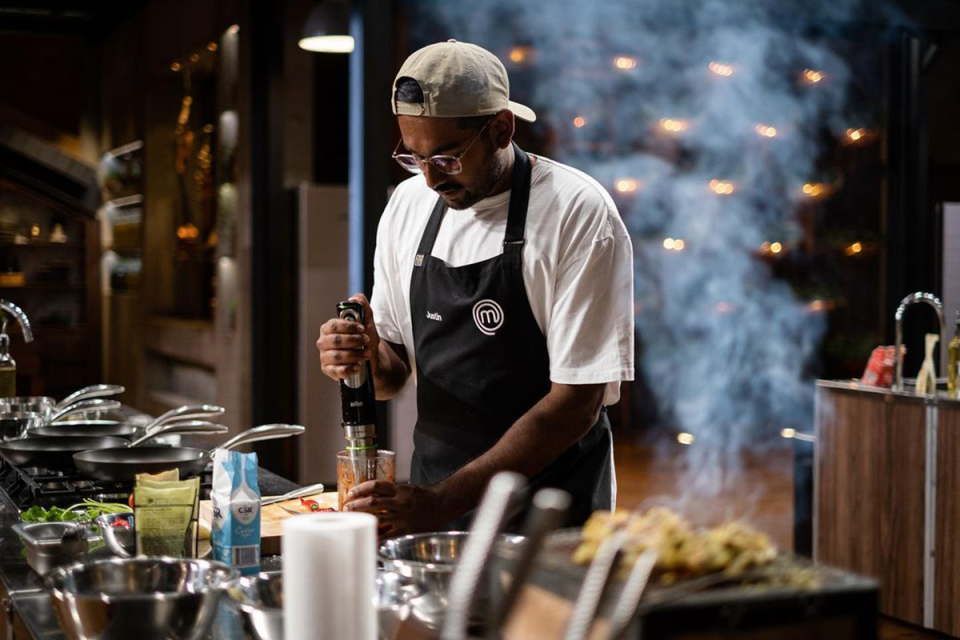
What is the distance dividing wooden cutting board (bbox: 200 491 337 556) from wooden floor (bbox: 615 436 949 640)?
3815 millimetres

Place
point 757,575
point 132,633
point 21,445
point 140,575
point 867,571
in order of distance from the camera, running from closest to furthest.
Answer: point 757,575, point 132,633, point 140,575, point 21,445, point 867,571

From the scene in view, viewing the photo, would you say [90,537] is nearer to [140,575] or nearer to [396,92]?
[140,575]

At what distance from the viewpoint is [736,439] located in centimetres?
878

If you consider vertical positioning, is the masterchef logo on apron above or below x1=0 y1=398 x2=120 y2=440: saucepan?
above

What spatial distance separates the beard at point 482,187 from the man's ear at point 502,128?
2 centimetres

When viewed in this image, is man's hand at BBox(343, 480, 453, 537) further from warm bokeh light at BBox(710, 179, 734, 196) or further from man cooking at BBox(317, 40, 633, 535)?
warm bokeh light at BBox(710, 179, 734, 196)

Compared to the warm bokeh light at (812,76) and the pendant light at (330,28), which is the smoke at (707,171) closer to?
the warm bokeh light at (812,76)

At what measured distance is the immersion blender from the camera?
188cm

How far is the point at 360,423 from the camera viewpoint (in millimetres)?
1915

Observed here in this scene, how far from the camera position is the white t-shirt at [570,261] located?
2.19 m

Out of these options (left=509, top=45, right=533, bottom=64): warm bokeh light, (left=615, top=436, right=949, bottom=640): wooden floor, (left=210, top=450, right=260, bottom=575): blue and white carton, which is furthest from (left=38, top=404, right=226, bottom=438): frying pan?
(left=509, top=45, right=533, bottom=64): warm bokeh light

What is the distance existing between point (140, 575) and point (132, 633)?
129 millimetres

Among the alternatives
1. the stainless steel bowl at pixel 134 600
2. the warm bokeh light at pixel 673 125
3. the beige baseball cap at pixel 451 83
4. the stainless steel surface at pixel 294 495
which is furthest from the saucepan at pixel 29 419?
the warm bokeh light at pixel 673 125

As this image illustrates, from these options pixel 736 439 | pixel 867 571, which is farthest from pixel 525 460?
pixel 736 439
